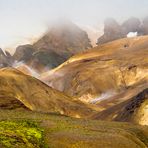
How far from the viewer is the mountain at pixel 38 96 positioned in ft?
503

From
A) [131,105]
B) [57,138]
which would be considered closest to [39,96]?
[131,105]

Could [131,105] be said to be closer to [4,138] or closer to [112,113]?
[112,113]

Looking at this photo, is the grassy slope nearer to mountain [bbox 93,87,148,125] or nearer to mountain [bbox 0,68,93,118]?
mountain [bbox 93,87,148,125]

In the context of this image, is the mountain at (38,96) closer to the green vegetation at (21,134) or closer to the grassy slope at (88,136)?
the grassy slope at (88,136)

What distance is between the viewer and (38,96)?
524 feet

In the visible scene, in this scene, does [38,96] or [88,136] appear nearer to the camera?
[88,136]

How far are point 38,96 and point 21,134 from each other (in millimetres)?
127623

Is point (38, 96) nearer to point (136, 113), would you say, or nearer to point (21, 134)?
point (136, 113)

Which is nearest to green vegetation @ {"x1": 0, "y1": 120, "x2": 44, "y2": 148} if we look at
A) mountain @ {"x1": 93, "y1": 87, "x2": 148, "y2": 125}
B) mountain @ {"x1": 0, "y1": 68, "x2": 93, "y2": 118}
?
mountain @ {"x1": 93, "y1": 87, "x2": 148, "y2": 125}

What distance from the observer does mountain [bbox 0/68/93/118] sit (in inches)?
6033

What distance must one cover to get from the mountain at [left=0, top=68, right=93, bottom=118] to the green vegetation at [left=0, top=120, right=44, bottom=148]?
111311 mm

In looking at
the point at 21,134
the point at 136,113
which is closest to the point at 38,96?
the point at 136,113

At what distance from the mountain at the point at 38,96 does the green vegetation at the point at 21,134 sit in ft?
365

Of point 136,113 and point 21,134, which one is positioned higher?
point 21,134
